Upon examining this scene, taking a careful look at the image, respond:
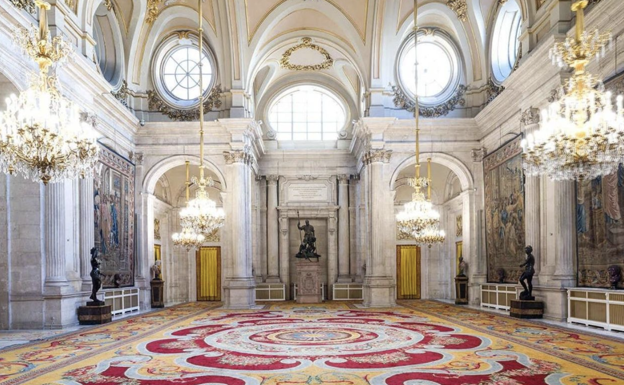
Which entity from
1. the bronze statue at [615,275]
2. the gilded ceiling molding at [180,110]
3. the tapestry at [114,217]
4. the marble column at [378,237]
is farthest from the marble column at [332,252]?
the bronze statue at [615,275]

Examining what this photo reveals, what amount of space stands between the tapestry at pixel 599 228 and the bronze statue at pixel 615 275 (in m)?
0.04

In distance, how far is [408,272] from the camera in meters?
24.0

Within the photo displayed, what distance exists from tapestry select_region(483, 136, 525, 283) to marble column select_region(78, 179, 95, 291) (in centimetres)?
1089

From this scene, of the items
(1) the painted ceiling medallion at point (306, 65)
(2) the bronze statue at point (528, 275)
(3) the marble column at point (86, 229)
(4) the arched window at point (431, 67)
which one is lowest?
(2) the bronze statue at point (528, 275)

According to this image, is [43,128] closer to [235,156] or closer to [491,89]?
[235,156]

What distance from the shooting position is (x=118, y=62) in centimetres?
1808

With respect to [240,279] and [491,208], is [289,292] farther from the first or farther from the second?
[491,208]

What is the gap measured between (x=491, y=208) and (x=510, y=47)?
Result: 482cm

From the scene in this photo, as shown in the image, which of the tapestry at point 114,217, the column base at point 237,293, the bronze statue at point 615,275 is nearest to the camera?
the bronze statue at point 615,275

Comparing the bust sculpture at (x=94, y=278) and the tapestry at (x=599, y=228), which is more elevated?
the tapestry at (x=599, y=228)

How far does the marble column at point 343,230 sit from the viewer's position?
2309 centimetres

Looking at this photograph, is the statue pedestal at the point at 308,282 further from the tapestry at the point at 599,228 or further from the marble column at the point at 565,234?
the tapestry at the point at 599,228

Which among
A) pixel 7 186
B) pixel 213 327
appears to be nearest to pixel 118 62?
pixel 7 186

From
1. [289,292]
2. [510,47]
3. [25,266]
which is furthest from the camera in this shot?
[289,292]
